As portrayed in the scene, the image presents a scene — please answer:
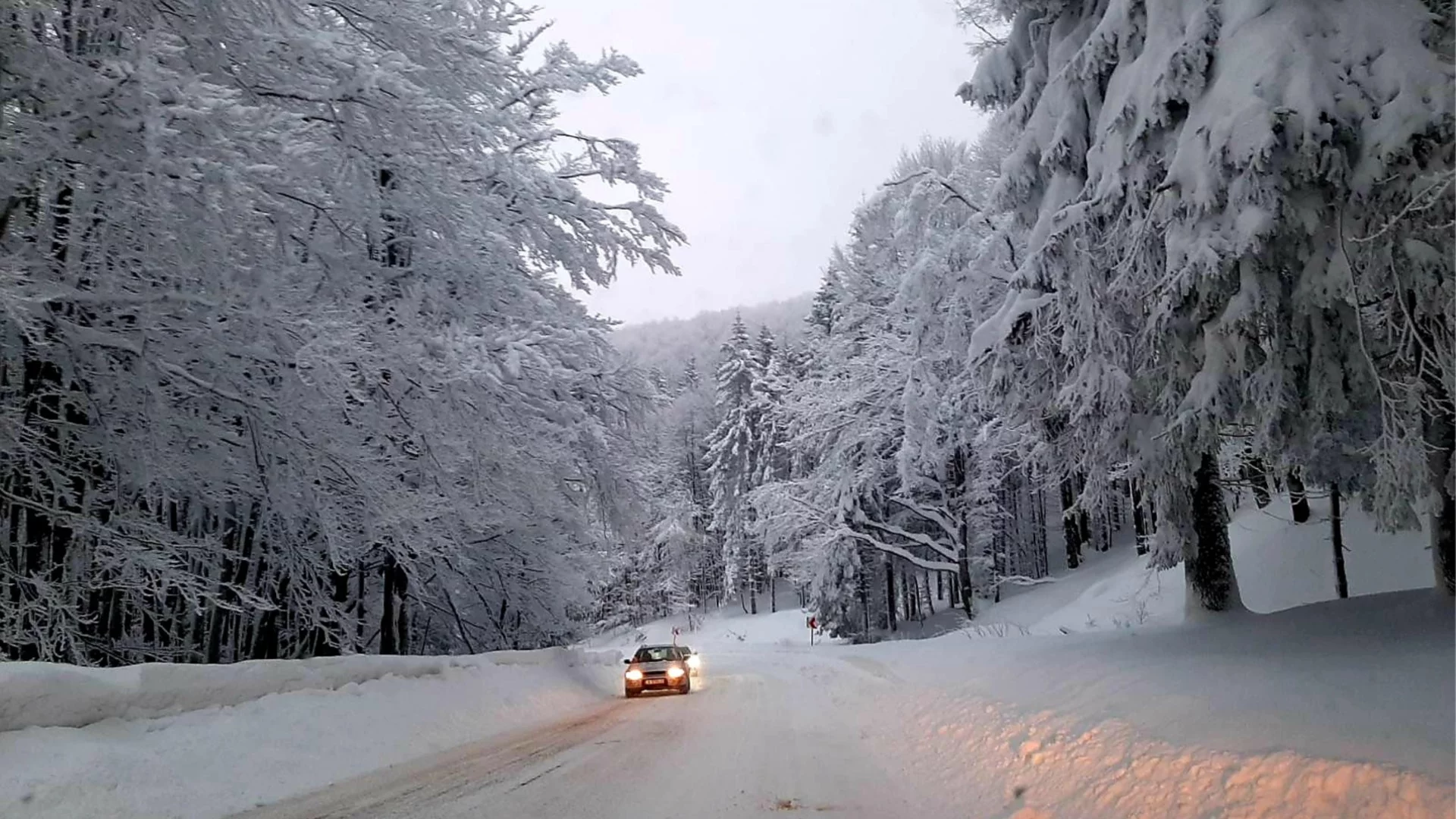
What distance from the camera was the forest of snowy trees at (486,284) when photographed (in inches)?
264

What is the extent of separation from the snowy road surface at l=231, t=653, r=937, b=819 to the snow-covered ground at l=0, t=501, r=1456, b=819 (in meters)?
0.05

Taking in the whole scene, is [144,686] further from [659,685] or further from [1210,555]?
[659,685]

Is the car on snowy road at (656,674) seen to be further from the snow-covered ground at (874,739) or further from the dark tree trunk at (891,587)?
the dark tree trunk at (891,587)

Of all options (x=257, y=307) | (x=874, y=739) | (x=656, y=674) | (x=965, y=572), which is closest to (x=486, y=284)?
(x=257, y=307)

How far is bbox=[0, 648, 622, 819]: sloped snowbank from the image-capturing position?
6.58 m

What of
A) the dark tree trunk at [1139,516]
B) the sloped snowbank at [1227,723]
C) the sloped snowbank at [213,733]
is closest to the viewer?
the sloped snowbank at [1227,723]

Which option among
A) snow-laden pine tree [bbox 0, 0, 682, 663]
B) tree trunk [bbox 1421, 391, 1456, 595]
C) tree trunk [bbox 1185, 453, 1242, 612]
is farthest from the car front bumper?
tree trunk [bbox 1421, 391, 1456, 595]

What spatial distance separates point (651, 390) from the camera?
15375mm

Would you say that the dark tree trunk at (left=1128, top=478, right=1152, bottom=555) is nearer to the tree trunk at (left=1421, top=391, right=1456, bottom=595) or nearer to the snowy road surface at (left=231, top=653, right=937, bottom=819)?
the tree trunk at (left=1421, top=391, right=1456, bottom=595)

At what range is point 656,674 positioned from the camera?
65.6ft

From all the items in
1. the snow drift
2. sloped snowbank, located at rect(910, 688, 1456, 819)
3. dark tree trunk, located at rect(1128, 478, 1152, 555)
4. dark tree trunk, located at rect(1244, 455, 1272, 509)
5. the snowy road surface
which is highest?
dark tree trunk, located at rect(1244, 455, 1272, 509)

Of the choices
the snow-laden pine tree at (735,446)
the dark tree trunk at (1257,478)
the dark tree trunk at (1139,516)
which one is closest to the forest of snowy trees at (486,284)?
the dark tree trunk at (1139,516)

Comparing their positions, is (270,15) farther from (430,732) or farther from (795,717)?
(795,717)

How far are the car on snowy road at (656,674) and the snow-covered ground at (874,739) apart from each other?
5.38m
